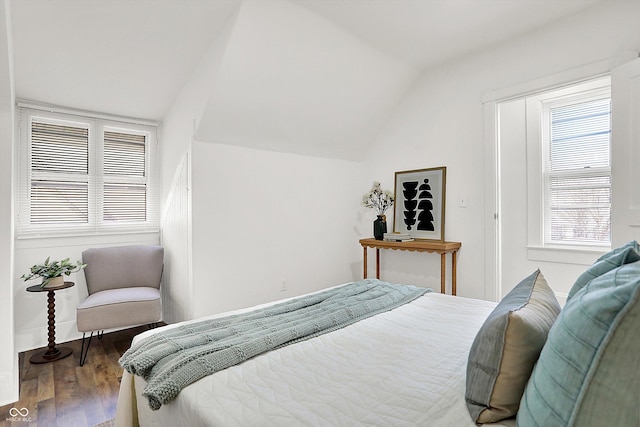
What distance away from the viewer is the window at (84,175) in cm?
298

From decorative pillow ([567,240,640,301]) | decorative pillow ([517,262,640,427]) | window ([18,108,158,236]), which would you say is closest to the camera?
decorative pillow ([517,262,640,427])

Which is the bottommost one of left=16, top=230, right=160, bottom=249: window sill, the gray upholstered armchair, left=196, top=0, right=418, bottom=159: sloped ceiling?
the gray upholstered armchair

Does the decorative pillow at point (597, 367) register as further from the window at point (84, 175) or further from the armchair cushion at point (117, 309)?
the window at point (84, 175)

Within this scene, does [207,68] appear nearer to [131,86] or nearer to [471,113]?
[131,86]

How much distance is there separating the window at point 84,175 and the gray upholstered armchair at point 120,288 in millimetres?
379

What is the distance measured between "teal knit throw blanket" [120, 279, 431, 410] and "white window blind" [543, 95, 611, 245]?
2.32 metres

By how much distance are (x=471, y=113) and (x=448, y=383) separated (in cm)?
278

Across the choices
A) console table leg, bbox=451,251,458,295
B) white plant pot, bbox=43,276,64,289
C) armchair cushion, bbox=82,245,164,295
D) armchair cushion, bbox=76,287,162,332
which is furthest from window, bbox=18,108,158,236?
console table leg, bbox=451,251,458,295

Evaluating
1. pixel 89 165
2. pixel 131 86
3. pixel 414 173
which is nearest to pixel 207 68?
pixel 131 86

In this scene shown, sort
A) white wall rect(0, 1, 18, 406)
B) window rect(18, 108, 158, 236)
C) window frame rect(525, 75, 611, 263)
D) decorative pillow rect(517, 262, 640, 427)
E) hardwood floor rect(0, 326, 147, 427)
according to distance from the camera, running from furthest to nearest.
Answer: window frame rect(525, 75, 611, 263)
window rect(18, 108, 158, 236)
white wall rect(0, 1, 18, 406)
hardwood floor rect(0, 326, 147, 427)
decorative pillow rect(517, 262, 640, 427)

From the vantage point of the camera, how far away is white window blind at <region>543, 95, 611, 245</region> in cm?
316

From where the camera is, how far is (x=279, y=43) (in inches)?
103

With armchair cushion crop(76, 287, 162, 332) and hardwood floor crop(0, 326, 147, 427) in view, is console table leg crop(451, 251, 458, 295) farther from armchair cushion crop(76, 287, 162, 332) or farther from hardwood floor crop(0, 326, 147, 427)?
hardwood floor crop(0, 326, 147, 427)

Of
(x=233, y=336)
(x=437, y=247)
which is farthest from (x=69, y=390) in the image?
(x=437, y=247)
